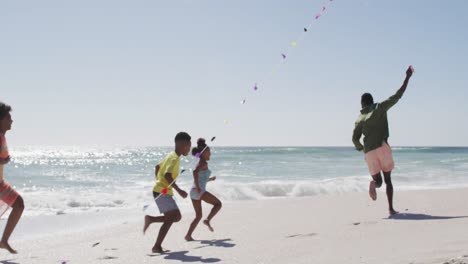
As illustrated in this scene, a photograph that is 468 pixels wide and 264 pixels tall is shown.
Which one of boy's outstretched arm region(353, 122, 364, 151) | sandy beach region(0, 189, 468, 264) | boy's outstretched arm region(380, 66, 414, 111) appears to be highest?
boy's outstretched arm region(380, 66, 414, 111)

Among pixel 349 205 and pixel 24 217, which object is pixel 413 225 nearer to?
pixel 349 205

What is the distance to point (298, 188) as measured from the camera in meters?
14.2

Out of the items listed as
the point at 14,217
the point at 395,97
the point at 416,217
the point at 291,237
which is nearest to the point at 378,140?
the point at 395,97

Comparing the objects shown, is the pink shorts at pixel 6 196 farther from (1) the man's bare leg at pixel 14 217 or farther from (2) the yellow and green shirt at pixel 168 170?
(2) the yellow and green shirt at pixel 168 170

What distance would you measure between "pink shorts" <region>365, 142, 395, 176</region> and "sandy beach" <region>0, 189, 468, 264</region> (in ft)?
2.00

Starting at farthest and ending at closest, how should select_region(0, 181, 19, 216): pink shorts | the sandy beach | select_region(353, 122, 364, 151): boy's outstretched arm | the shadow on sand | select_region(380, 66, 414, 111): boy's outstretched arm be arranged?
select_region(353, 122, 364, 151): boy's outstretched arm < select_region(380, 66, 414, 111): boy's outstretched arm < the shadow on sand < select_region(0, 181, 19, 216): pink shorts < the sandy beach

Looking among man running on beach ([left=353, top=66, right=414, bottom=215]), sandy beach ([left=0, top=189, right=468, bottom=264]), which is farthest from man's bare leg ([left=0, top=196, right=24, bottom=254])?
man running on beach ([left=353, top=66, right=414, bottom=215])

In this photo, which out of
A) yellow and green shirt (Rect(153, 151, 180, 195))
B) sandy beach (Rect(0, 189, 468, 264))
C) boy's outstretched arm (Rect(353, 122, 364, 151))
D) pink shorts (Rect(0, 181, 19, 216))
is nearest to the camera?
sandy beach (Rect(0, 189, 468, 264))

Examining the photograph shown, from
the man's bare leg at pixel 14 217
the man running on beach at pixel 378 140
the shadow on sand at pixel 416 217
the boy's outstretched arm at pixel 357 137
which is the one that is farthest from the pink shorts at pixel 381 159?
the man's bare leg at pixel 14 217

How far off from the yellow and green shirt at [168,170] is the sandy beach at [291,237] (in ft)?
2.31

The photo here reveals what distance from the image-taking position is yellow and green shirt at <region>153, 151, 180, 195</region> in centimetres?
546

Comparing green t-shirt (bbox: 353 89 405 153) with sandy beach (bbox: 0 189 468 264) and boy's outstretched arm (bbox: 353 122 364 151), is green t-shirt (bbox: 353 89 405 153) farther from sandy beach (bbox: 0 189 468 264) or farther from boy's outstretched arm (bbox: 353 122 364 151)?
sandy beach (bbox: 0 189 468 264)

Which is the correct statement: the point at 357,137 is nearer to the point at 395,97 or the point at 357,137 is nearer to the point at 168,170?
the point at 395,97

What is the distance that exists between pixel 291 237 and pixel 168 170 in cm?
152
